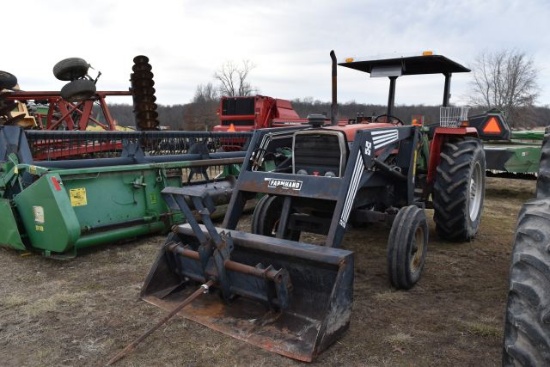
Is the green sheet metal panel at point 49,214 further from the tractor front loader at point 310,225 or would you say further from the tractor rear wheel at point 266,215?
the tractor rear wheel at point 266,215

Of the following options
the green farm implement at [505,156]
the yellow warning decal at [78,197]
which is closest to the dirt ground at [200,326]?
the yellow warning decal at [78,197]

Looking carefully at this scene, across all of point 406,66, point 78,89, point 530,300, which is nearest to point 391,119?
point 406,66

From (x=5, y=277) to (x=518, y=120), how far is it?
41.7 m

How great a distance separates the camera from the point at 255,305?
3.28 m

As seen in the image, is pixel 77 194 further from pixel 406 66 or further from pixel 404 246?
pixel 406 66

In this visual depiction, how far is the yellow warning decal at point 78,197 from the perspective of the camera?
4742 millimetres

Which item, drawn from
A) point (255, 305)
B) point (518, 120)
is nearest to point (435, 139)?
point (255, 305)

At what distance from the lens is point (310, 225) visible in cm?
402

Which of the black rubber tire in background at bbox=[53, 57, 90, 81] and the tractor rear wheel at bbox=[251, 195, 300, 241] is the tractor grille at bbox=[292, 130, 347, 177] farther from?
the black rubber tire in background at bbox=[53, 57, 90, 81]

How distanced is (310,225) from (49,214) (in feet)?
8.47

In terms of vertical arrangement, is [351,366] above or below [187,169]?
below

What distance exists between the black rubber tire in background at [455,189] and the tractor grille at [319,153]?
1514 millimetres

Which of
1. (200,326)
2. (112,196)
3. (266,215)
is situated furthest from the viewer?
(112,196)

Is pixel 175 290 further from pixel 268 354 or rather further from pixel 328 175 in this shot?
pixel 328 175
